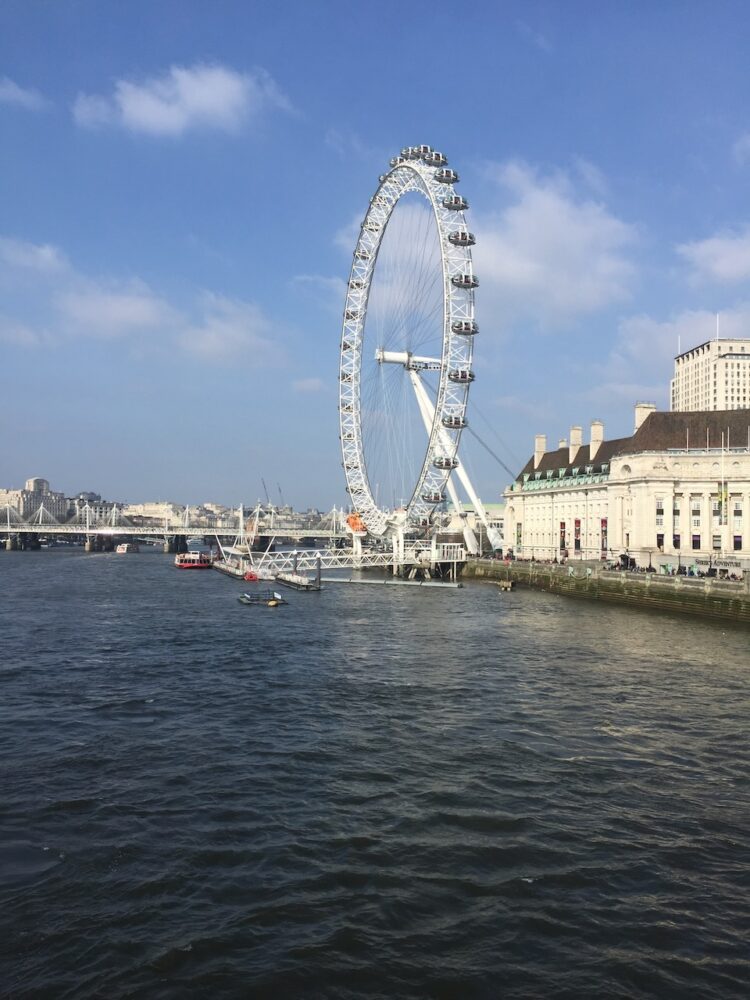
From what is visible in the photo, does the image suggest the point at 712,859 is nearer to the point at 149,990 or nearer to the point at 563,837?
the point at 563,837

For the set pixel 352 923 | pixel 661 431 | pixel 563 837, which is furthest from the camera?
pixel 661 431

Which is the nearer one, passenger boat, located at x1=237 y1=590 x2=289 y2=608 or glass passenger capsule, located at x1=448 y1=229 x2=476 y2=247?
passenger boat, located at x1=237 y1=590 x2=289 y2=608

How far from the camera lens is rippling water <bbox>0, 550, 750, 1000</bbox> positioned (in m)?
10.0

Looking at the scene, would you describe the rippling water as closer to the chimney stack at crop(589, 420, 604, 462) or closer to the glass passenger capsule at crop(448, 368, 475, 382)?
the glass passenger capsule at crop(448, 368, 475, 382)

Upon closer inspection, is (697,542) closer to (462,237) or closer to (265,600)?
(462,237)

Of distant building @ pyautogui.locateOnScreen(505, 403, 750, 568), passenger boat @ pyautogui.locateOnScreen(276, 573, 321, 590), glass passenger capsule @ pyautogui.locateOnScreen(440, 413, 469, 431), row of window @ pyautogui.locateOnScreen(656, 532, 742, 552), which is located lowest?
passenger boat @ pyautogui.locateOnScreen(276, 573, 321, 590)

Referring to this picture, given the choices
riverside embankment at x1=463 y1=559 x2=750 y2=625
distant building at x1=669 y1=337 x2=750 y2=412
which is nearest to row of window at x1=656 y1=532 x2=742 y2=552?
riverside embankment at x1=463 y1=559 x2=750 y2=625

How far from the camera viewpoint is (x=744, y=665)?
101 ft

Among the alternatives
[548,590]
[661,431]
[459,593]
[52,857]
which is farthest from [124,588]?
[52,857]

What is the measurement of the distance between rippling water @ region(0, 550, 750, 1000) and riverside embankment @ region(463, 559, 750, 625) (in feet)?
52.2

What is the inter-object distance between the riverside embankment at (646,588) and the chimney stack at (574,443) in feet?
89.4

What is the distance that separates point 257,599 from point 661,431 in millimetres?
43332

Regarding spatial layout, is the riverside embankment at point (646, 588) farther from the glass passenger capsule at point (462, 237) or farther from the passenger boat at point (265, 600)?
the glass passenger capsule at point (462, 237)

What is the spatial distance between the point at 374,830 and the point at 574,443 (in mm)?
91732
